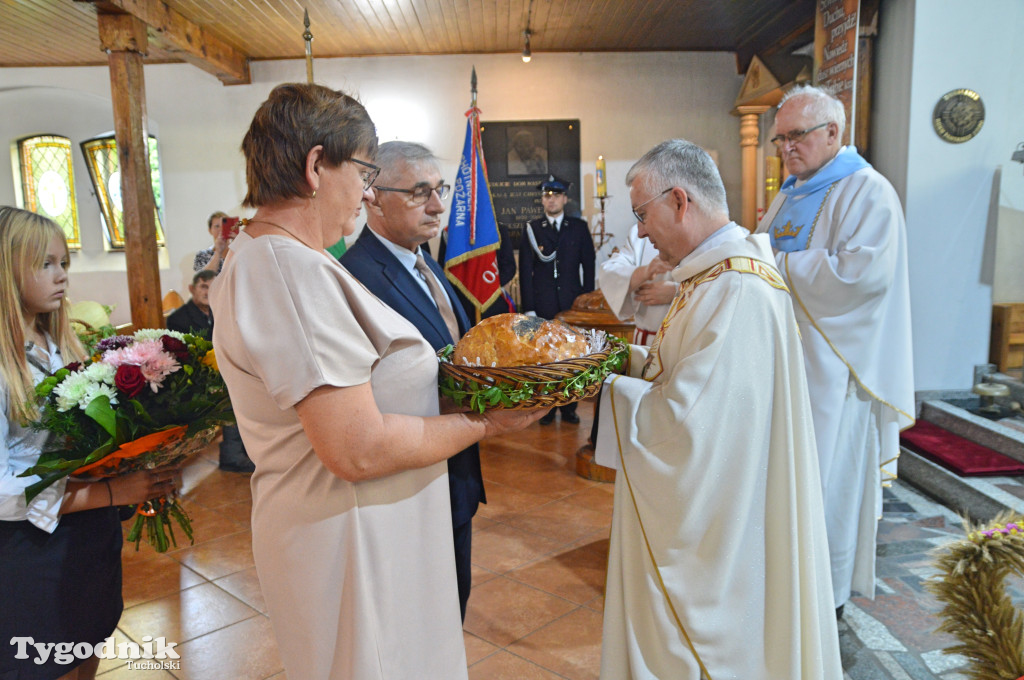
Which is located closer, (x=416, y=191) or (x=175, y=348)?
(x=175, y=348)

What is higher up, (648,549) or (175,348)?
(175,348)

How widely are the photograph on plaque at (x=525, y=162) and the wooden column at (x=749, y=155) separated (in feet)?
6.09

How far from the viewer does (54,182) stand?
8.76m

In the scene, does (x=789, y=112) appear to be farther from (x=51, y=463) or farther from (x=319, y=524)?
(x=51, y=463)

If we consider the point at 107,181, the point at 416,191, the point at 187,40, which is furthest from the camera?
the point at 107,181

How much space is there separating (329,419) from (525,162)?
7.38 meters

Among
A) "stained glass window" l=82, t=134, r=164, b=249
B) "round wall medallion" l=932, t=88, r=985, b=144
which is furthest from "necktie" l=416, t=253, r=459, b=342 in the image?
"stained glass window" l=82, t=134, r=164, b=249

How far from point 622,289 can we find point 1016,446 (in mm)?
2800

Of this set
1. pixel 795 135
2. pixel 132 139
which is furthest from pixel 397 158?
pixel 132 139

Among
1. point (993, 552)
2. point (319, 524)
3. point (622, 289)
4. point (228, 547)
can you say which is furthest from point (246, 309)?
point (228, 547)

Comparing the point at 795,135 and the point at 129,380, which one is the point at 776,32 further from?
the point at 129,380

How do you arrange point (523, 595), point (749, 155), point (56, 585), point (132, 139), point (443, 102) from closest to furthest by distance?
point (56, 585), point (523, 595), point (132, 139), point (749, 155), point (443, 102)

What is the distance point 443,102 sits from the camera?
8109 millimetres

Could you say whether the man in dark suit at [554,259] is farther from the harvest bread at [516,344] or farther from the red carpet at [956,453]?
the harvest bread at [516,344]
